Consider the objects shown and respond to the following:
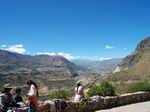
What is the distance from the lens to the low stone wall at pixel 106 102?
1391 centimetres

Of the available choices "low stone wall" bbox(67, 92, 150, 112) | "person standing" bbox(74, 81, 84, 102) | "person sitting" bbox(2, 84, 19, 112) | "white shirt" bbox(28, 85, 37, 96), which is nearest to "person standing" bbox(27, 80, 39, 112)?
"white shirt" bbox(28, 85, 37, 96)

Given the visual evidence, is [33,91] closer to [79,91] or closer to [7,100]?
[7,100]

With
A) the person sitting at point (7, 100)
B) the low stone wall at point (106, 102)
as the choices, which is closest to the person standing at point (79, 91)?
the low stone wall at point (106, 102)

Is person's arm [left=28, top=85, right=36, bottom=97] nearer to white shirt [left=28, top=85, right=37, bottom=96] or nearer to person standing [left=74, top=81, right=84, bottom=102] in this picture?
white shirt [left=28, top=85, right=37, bottom=96]

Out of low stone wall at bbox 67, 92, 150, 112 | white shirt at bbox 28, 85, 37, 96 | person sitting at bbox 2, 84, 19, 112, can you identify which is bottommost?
low stone wall at bbox 67, 92, 150, 112

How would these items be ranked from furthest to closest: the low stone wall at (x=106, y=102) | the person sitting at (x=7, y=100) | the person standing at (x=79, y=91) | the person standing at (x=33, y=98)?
the person standing at (x=79, y=91)
the low stone wall at (x=106, y=102)
the person standing at (x=33, y=98)
the person sitting at (x=7, y=100)

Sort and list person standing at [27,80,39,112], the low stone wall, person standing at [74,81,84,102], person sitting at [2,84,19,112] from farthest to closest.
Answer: person standing at [74,81,84,102] → the low stone wall → person standing at [27,80,39,112] → person sitting at [2,84,19,112]

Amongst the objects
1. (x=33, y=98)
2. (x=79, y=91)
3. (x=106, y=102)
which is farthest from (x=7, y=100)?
(x=106, y=102)

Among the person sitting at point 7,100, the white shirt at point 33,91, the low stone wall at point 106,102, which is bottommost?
the low stone wall at point 106,102

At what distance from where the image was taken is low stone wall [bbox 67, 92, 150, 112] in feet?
45.6

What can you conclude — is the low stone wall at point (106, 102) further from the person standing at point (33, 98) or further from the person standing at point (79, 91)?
the person standing at point (33, 98)

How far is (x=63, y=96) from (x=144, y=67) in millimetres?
115989

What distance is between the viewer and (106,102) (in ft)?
52.4

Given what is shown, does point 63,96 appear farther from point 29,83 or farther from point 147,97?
point 29,83
